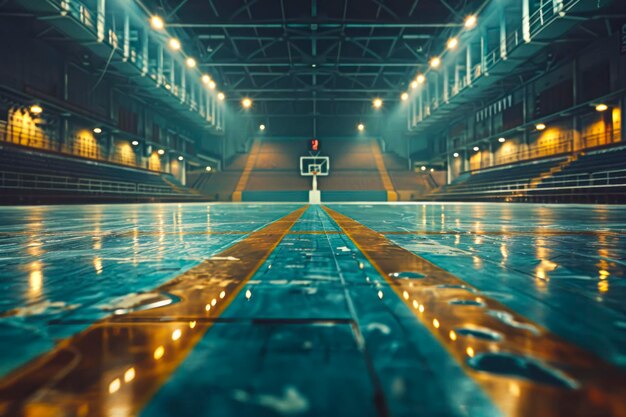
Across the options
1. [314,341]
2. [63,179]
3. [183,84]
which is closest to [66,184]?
[63,179]

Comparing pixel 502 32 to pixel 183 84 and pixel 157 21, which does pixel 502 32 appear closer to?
pixel 157 21

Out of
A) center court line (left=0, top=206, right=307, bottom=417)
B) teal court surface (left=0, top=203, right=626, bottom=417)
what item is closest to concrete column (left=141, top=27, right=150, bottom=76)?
teal court surface (left=0, top=203, right=626, bottom=417)

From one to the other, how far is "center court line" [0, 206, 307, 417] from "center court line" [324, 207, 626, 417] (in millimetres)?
611

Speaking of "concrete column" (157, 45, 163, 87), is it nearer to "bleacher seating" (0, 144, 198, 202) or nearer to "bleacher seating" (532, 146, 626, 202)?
"bleacher seating" (0, 144, 198, 202)

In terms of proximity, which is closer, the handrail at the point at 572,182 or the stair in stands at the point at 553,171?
the handrail at the point at 572,182

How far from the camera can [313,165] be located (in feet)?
134

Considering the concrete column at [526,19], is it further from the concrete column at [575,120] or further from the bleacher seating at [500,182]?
the bleacher seating at [500,182]

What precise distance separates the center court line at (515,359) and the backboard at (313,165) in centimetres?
3975

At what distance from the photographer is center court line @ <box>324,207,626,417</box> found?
2.06ft

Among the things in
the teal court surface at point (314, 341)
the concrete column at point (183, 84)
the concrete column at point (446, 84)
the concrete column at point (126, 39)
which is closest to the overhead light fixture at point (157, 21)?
the concrete column at point (126, 39)

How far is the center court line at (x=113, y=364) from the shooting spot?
64 cm

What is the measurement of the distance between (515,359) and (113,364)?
848mm

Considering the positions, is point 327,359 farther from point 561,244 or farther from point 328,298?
point 561,244

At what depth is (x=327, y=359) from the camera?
2.61ft
